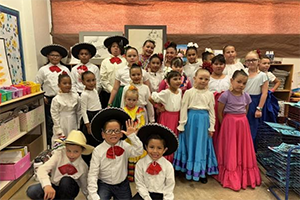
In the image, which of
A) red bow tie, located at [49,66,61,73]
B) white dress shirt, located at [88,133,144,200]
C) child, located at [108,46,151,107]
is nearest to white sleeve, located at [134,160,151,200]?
white dress shirt, located at [88,133,144,200]

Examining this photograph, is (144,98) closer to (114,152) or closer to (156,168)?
(114,152)

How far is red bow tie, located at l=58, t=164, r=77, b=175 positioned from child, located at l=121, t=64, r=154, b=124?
3.35ft

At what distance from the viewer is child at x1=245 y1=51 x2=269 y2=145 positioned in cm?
293

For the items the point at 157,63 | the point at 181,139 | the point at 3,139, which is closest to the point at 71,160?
the point at 3,139

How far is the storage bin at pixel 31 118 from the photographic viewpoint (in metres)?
2.76

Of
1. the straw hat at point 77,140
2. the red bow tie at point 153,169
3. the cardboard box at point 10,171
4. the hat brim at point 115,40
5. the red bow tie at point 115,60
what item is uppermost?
the hat brim at point 115,40

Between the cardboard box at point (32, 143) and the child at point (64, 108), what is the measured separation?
0.34 metres

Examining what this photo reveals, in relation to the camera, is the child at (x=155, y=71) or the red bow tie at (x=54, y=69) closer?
the child at (x=155, y=71)

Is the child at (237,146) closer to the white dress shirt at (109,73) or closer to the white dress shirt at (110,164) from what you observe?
the white dress shirt at (110,164)

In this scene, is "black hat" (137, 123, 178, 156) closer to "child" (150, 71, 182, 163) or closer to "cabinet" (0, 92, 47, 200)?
"child" (150, 71, 182, 163)

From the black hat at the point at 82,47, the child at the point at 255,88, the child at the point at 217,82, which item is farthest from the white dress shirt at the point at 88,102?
the child at the point at 255,88

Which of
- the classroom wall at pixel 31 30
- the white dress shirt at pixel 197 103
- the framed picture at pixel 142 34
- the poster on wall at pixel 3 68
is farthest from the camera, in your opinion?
the framed picture at pixel 142 34

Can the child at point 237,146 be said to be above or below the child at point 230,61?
below

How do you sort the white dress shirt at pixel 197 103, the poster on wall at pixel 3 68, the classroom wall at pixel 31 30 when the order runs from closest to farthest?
the white dress shirt at pixel 197 103 → the poster on wall at pixel 3 68 → the classroom wall at pixel 31 30
